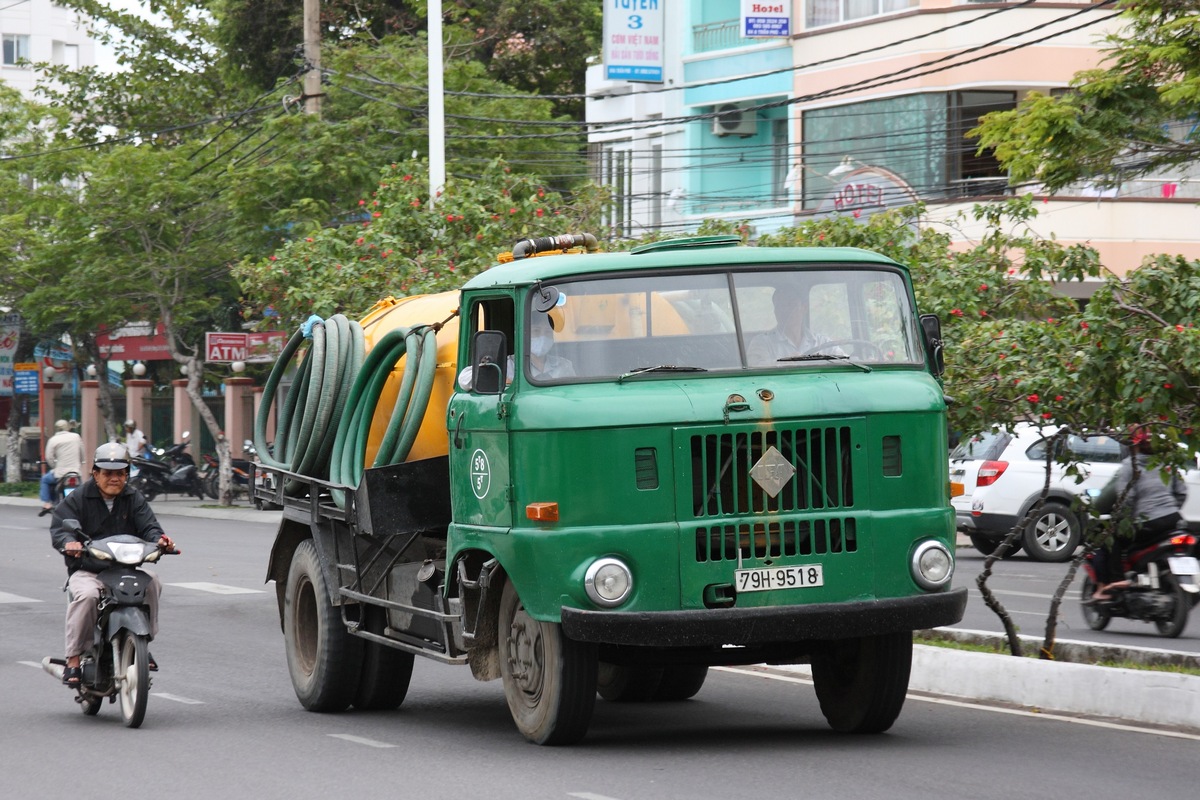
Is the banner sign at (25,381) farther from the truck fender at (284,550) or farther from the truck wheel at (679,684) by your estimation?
the truck wheel at (679,684)

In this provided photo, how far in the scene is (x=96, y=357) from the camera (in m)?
44.2

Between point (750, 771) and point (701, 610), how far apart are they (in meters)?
0.78

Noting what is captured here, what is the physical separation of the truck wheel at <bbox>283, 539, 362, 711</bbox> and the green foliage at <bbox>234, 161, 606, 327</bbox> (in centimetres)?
1073

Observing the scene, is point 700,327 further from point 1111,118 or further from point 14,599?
point 14,599

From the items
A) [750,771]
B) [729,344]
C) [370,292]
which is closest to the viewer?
[750,771]

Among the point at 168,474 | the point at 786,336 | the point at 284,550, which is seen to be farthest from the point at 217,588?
the point at 168,474

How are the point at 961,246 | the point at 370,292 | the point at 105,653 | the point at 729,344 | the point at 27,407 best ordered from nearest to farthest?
the point at 729,344
the point at 105,653
the point at 370,292
the point at 961,246
the point at 27,407

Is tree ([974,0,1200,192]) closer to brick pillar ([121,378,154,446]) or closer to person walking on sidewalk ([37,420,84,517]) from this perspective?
person walking on sidewalk ([37,420,84,517])

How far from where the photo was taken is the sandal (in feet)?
35.3

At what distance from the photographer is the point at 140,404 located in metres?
46.8

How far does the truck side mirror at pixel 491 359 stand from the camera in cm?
906

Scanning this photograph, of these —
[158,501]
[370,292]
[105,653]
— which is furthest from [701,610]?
[158,501]

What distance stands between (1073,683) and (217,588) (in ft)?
37.9

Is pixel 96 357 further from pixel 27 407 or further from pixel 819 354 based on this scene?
pixel 819 354
